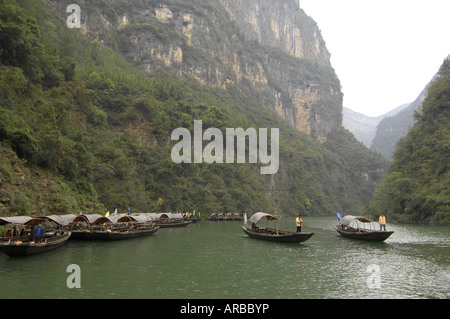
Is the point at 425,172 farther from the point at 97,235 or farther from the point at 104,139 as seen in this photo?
the point at 104,139

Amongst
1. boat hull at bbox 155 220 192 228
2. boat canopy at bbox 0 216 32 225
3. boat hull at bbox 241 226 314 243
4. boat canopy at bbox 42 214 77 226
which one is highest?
boat canopy at bbox 0 216 32 225

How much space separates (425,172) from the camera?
55.6m

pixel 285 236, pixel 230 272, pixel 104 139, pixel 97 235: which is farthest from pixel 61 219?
pixel 104 139

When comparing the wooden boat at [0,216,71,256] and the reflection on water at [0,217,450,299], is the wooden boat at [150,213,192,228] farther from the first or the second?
the wooden boat at [0,216,71,256]

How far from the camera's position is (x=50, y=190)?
3008 cm

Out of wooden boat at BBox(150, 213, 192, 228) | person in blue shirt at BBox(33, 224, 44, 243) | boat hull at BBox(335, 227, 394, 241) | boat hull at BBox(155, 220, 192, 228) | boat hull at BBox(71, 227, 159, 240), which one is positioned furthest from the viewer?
wooden boat at BBox(150, 213, 192, 228)

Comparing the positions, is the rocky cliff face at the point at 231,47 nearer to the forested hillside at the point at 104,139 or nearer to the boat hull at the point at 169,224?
the forested hillside at the point at 104,139

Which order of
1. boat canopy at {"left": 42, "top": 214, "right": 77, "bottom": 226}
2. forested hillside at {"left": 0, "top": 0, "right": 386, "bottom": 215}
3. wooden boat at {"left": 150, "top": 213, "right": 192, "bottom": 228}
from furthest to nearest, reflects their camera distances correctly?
wooden boat at {"left": 150, "top": 213, "right": 192, "bottom": 228}, forested hillside at {"left": 0, "top": 0, "right": 386, "bottom": 215}, boat canopy at {"left": 42, "top": 214, "right": 77, "bottom": 226}

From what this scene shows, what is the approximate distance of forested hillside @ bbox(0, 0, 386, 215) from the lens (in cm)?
3008

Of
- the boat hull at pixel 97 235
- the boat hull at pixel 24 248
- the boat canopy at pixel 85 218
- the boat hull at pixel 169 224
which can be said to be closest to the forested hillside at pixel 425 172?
the boat hull at pixel 169 224

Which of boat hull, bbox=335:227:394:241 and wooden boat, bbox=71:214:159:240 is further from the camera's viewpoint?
boat hull, bbox=335:227:394:241

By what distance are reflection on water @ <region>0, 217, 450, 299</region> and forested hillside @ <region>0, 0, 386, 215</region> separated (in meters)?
9.15

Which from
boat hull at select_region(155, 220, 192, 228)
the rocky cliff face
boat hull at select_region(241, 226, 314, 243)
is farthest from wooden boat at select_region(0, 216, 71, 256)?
the rocky cliff face
